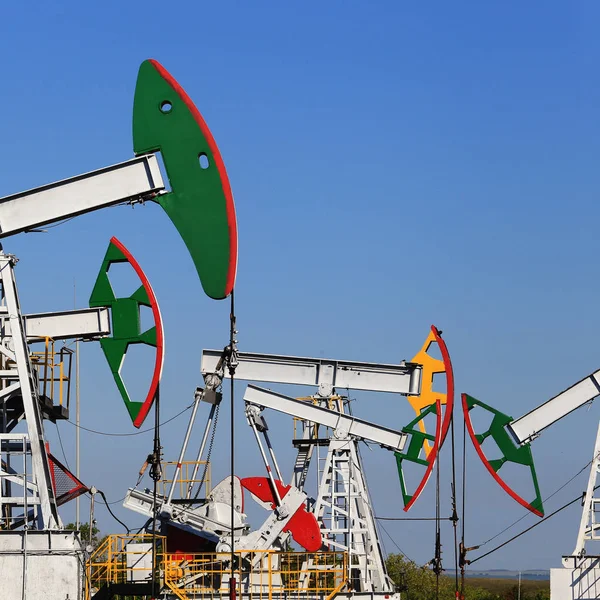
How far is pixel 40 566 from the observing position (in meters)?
17.5

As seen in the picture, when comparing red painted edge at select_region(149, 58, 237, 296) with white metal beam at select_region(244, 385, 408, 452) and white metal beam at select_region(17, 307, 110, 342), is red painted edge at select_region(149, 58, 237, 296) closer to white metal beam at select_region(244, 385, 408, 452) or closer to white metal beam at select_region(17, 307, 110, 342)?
white metal beam at select_region(17, 307, 110, 342)

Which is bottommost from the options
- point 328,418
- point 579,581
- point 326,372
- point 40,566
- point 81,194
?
point 579,581

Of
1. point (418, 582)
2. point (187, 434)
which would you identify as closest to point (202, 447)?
point (187, 434)

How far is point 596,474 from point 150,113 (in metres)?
11.8

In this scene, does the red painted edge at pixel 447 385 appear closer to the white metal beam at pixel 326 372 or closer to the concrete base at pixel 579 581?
the white metal beam at pixel 326 372

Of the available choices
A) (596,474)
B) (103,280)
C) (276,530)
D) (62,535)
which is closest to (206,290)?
(62,535)

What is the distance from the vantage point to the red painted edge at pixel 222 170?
1602 centimetres

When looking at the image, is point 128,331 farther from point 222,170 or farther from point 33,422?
point 222,170

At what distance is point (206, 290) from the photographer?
16203 mm

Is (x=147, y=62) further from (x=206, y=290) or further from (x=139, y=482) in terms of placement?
(x=139, y=482)

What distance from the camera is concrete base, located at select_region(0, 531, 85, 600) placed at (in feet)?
57.3

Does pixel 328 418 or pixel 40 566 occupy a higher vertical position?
pixel 328 418

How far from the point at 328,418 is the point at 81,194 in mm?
9351

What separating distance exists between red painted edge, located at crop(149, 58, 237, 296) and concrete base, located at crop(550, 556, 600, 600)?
10.7m
